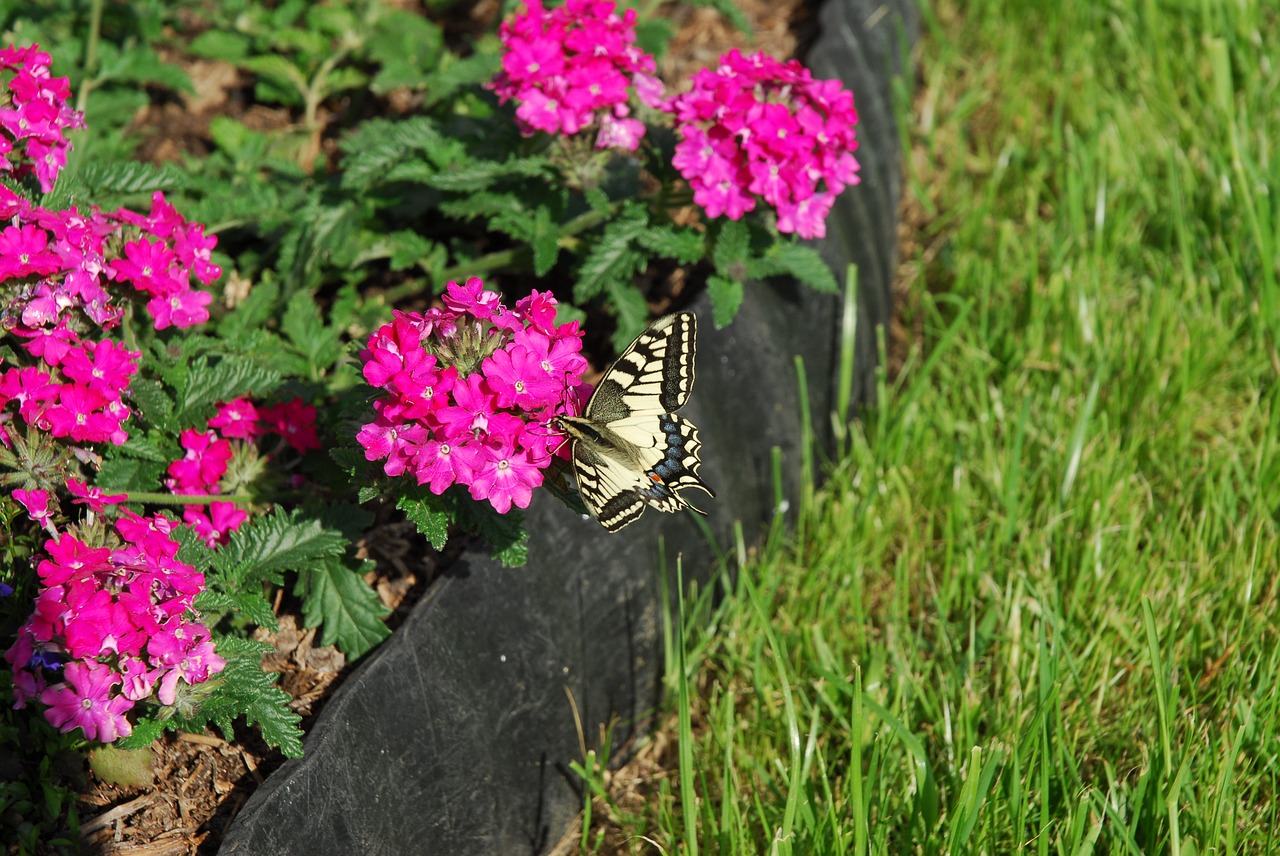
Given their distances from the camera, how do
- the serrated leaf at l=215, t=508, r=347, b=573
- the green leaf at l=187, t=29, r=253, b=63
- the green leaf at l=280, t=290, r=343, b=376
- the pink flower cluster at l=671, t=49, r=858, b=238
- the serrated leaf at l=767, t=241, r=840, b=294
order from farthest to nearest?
the green leaf at l=187, t=29, r=253, b=63 < the serrated leaf at l=767, t=241, r=840, b=294 < the green leaf at l=280, t=290, r=343, b=376 < the pink flower cluster at l=671, t=49, r=858, b=238 < the serrated leaf at l=215, t=508, r=347, b=573

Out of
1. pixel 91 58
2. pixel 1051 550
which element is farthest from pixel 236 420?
pixel 1051 550

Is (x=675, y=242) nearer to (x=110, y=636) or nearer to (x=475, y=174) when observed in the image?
(x=475, y=174)

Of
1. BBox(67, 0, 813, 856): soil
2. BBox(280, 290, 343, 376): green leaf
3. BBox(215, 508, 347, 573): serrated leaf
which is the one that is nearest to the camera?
BBox(67, 0, 813, 856): soil


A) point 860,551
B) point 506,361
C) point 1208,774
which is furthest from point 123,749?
point 1208,774

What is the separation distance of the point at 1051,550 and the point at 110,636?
2.12 metres

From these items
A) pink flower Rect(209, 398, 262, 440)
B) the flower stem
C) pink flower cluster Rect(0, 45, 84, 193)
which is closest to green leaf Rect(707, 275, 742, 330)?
pink flower Rect(209, 398, 262, 440)

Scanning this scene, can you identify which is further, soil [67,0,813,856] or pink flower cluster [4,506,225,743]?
A: soil [67,0,813,856]

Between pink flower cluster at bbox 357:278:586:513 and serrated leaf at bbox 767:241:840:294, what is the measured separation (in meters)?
0.97

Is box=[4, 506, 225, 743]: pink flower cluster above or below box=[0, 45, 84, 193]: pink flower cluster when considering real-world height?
below

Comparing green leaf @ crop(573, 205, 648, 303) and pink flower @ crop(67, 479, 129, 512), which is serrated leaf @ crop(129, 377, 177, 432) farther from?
green leaf @ crop(573, 205, 648, 303)

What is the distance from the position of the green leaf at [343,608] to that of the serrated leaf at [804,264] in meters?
1.23

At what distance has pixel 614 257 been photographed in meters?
2.65

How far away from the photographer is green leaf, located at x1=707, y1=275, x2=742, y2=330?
2584mm

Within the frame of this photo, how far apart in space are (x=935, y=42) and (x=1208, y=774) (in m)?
3.30
